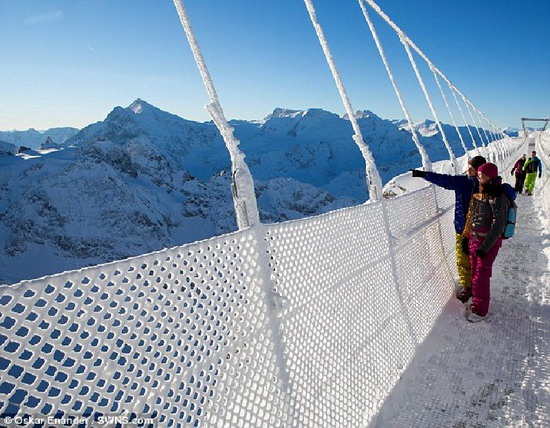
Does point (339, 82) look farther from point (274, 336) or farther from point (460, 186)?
point (274, 336)

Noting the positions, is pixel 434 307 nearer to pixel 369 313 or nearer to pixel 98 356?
pixel 369 313

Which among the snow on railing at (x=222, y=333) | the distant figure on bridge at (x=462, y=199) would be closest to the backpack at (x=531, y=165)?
the distant figure on bridge at (x=462, y=199)

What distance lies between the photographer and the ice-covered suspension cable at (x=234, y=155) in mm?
1760

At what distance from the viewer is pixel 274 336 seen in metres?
1.67

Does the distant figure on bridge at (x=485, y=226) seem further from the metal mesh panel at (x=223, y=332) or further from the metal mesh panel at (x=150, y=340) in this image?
the metal mesh panel at (x=150, y=340)

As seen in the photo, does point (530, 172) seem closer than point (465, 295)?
No

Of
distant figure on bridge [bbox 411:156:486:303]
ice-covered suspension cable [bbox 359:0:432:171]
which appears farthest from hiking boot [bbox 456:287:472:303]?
ice-covered suspension cable [bbox 359:0:432:171]

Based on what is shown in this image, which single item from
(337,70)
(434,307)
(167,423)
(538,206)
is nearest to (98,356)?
(167,423)

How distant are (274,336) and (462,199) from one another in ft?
10.6

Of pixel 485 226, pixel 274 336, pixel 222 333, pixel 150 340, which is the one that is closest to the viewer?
pixel 150 340

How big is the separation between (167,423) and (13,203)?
11083 cm

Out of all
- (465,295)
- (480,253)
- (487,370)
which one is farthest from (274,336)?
(465,295)

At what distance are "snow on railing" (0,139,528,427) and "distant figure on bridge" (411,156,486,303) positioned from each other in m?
1.46

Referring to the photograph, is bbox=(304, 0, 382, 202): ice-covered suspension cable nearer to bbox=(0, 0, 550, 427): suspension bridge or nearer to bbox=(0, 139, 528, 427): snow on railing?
bbox=(0, 0, 550, 427): suspension bridge
